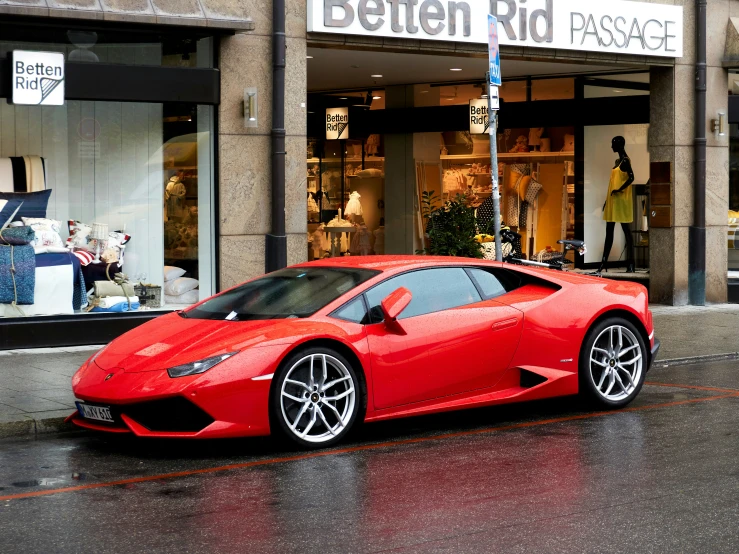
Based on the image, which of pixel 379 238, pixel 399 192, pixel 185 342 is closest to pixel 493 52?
pixel 185 342

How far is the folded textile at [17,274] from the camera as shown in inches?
505

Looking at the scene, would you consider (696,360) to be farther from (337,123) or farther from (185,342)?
(337,123)

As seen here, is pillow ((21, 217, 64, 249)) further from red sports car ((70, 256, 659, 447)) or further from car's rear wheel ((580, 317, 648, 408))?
car's rear wheel ((580, 317, 648, 408))

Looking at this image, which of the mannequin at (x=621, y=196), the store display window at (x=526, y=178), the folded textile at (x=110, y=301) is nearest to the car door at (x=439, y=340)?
the folded textile at (x=110, y=301)

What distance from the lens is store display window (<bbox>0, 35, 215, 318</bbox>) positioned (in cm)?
1298

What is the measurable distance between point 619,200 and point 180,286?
30.9 ft

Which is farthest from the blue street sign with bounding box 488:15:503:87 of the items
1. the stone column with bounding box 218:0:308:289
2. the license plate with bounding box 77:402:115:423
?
the license plate with bounding box 77:402:115:423

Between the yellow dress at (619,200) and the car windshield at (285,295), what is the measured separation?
1249cm

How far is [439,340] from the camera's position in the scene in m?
8.15

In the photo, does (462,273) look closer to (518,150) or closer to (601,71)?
(601,71)

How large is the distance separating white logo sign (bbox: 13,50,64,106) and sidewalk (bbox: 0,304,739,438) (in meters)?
2.71

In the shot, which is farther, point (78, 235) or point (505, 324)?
point (78, 235)

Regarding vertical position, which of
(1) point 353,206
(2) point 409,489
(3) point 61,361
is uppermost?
(1) point 353,206

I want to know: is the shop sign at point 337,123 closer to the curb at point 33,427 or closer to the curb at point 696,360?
the curb at point 696,360
